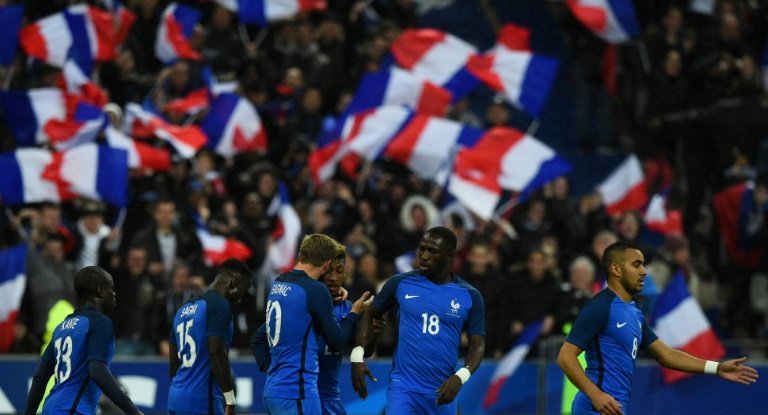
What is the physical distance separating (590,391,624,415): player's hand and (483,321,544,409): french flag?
6.18 m

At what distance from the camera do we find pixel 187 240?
16531 mm

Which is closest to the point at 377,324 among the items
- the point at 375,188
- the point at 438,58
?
the point at 375,188

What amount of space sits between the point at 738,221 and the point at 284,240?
Answer: 6753mm

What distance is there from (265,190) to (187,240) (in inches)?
59.2

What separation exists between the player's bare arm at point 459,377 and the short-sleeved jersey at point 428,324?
3.1 inches

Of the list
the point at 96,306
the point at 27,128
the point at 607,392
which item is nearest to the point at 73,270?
the point at 27,128

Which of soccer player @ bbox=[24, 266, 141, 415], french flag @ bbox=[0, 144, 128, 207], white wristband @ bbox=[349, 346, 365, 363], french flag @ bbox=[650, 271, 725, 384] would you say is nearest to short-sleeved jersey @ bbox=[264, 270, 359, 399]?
white wristband @ bbox=[349, 346, 365, 363]

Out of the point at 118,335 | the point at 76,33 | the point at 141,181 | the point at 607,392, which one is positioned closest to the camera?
the point at 607,392

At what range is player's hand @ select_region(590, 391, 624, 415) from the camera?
9.19m

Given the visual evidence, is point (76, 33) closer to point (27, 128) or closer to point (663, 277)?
point (27, 128)

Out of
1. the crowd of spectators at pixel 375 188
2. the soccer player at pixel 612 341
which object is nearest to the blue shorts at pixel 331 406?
the soccer player at pixel 612 341

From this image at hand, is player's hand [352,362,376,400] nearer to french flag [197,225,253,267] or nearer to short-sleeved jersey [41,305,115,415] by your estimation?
short-sleeved jersey [41,305,115,415]

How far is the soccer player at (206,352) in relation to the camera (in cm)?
996

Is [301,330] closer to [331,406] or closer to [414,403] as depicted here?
[331,406]
